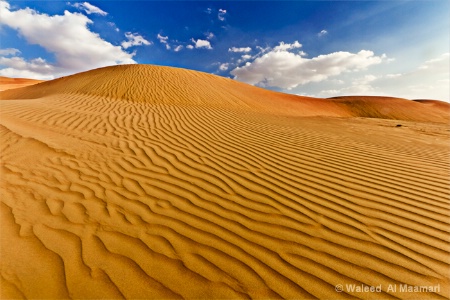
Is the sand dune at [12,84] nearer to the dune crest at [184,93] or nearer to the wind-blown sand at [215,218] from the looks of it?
the dune crest at [184,93]

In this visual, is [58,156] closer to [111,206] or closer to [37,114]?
[111,206]

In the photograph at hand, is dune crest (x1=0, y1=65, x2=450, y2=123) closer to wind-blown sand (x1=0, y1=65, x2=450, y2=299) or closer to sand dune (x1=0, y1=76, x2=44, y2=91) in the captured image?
wind-blown sand (x1=0, y1=65, x2=450, y2=299)

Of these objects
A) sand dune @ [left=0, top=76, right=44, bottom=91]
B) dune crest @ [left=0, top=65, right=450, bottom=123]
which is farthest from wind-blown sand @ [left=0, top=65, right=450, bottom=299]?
sand dune @ [left=0, top=76, right=44, bottom=91]

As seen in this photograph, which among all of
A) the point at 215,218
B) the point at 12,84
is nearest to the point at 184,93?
the point at 215,218

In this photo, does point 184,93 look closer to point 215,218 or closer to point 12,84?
point 215,218

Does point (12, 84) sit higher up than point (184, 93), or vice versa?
point (12, 84)

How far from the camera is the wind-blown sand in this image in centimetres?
181

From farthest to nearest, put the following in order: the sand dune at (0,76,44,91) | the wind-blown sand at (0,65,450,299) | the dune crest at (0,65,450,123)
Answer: the sand dune at (0,76,44,91) < the dune crest at (0,65,450,123) < the wind-blown sand at (0,65,450,299)

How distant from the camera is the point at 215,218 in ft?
8.38

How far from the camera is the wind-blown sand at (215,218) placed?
1.81 m

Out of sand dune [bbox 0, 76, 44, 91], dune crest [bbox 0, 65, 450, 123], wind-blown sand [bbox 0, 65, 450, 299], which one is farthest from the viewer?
sand dune [bbox 0, 76, 44, 91]

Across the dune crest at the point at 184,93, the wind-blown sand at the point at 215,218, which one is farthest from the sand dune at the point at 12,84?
the wind-blown sand at the point at 215,218

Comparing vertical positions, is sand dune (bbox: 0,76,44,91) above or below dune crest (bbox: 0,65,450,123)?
above

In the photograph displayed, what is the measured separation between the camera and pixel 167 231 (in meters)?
2.34
